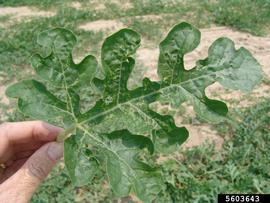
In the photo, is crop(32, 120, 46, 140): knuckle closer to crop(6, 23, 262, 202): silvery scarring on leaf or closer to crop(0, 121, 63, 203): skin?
crop(0, 121, 63, 203): skin

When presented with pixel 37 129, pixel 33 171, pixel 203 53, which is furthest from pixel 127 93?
pixel 203 53

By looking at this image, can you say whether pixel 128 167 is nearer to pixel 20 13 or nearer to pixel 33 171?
pixel 33 171

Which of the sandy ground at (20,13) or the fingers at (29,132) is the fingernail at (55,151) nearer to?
the fingers at (29,132)

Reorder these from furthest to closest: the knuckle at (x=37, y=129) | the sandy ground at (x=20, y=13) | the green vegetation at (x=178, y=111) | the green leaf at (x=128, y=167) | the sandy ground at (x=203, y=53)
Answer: the sandy ground at (x=20, y=13), the sandy ground at (x=203, y=53), the green vegetation at (x=178, y=111), the knuckle at (x=37, y=129), the green leaf at (x=128, y=167)

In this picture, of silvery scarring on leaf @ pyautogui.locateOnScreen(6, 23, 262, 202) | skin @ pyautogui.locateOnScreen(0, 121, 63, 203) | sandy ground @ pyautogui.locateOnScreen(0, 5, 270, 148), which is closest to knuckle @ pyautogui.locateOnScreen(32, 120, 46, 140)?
skin @ pyautogui.locateOnScreen(0, 121, 63, 203)

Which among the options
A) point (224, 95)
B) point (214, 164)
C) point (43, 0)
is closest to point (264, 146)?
point (214, 164)

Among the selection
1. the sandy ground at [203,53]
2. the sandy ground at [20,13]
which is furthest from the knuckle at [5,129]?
the sandy ground at [20,13]
